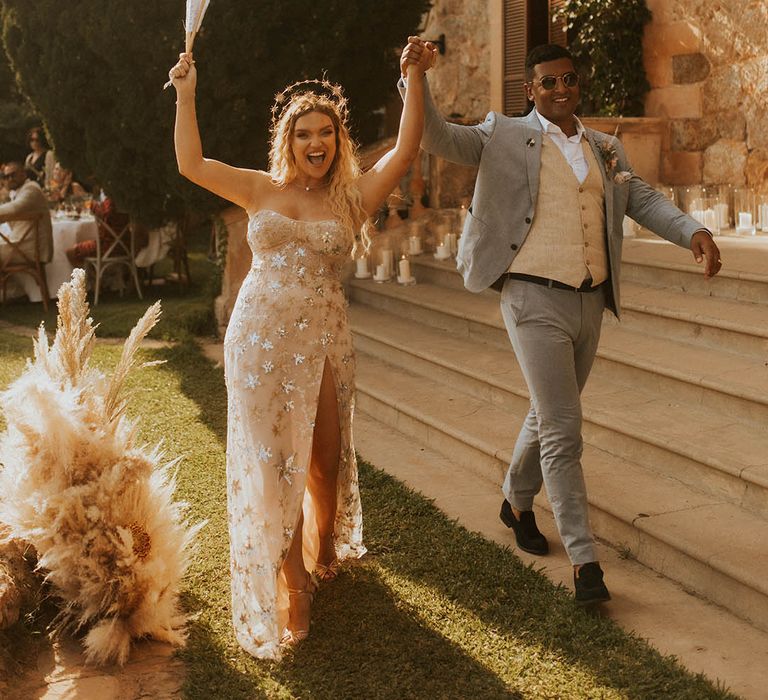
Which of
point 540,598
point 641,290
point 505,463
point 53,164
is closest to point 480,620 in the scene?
point 540,598

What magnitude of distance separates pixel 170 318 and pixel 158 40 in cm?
276

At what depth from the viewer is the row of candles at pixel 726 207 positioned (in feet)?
25.6

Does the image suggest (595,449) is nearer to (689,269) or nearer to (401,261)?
(689,269)

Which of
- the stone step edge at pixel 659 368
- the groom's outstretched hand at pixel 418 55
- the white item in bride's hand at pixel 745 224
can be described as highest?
the groom's outstretched hand at pixel 418 55

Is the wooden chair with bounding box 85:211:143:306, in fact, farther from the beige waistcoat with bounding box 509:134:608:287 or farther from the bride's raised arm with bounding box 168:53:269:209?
the beige waistcoat with bounding box 509:134:608:287

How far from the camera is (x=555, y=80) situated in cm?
366

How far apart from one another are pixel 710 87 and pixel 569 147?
5.99 metres

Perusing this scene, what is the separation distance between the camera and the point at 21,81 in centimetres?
1043

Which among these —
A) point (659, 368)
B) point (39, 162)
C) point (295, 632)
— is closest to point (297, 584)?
point (295, 632)

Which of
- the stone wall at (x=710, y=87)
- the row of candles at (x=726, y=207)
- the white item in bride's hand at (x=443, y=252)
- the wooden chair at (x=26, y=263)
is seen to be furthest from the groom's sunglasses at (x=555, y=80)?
the wooden chair at (x=26, y=263)

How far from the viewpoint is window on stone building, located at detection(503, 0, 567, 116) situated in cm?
1074

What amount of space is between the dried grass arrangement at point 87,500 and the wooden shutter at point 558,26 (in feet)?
26.7

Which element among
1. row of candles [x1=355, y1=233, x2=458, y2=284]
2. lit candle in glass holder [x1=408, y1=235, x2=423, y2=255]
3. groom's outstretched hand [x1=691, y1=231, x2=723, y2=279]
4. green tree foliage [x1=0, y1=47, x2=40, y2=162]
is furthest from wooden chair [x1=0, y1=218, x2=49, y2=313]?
groom's outstretched hand [x1=691, y1=231, x2=723, y2=279]

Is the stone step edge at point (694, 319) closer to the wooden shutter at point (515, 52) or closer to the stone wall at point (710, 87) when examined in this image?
the stone wall at point (710, 87)
